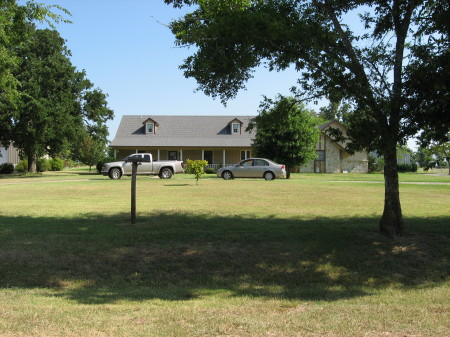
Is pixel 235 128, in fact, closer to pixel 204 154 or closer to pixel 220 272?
pixel 204 154

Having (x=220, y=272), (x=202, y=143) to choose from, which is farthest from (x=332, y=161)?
(x=220, y=272)

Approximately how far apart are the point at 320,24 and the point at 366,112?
2004 millimetres

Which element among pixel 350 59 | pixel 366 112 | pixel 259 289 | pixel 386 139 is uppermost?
pixel 350 59

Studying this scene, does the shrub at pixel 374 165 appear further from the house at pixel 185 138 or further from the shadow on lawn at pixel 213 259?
the shadow on lawn at pixel 213 259

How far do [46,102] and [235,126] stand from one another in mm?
19944

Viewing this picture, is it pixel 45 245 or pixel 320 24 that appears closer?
pixel 45 245

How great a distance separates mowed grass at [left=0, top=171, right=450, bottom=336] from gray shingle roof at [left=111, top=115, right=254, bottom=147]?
32.8 meters

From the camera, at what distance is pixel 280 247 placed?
838 cm

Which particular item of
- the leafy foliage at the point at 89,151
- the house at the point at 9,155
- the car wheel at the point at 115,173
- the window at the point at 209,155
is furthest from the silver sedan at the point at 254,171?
the house at the point at 9,155

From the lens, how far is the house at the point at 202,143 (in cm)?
4569

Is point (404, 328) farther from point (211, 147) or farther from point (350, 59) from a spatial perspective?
point (211, 147)

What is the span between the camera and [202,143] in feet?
151

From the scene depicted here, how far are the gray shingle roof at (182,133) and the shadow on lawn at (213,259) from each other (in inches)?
1400

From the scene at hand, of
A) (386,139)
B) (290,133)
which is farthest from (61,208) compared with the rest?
(290,133)
